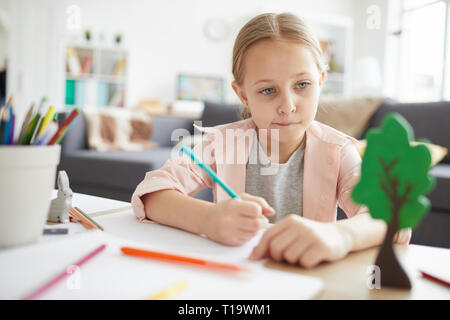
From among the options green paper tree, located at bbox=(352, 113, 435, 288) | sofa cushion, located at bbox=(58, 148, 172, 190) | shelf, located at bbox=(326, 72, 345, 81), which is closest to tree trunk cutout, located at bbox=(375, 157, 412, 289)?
green paper tree, located at bbox=(352, 113, 435, 288)

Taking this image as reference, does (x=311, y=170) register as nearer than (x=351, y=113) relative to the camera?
Yes

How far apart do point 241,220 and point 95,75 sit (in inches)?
167

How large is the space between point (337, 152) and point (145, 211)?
417 mm

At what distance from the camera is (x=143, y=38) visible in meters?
4.56

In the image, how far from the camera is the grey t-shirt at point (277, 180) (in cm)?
92

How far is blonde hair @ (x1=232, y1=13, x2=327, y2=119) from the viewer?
80 centimetres

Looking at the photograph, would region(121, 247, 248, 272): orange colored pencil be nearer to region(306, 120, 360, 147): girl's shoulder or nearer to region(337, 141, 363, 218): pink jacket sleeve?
region(337, 141, 363, 218): pink jacket sleeve

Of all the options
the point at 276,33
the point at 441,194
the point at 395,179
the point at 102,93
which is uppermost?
the point at 102,93

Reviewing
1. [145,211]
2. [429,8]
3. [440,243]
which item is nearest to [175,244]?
[145,211]

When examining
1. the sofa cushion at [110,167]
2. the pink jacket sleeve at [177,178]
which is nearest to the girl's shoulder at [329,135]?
the pink jacket sleeve at [177,178]

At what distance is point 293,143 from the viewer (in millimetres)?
933

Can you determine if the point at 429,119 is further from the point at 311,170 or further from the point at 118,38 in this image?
the point at 118,38

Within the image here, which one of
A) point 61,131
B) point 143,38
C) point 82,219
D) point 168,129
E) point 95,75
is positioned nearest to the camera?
point 61,131

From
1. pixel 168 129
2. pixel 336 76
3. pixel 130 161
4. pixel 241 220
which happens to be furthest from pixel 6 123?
pixel 336 76
